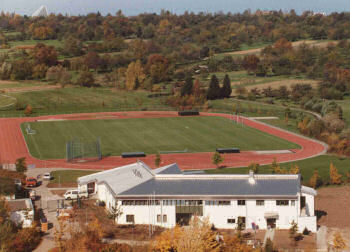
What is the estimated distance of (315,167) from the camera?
60625mm

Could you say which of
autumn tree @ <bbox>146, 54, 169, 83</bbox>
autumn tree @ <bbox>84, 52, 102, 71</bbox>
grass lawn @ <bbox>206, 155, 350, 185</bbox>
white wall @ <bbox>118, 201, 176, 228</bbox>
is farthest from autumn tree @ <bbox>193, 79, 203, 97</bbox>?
white wall @ <bbox>118, 201, 176, 228</bbox>

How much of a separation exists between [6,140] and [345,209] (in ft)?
146

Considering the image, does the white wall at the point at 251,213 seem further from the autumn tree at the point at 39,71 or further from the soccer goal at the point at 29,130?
the autumn tree at the point at 39,71

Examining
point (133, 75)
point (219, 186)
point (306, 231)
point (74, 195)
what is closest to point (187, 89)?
point (133, 75)

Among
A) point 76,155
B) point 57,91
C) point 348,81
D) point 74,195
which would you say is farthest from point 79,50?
point 74,195

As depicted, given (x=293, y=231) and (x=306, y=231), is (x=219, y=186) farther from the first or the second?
(x=306, y=231)

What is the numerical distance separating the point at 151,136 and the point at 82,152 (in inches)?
571

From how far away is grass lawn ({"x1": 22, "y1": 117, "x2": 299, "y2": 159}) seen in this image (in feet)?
233

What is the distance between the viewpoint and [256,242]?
1491 inches

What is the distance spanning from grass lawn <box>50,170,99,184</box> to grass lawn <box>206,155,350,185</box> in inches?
489

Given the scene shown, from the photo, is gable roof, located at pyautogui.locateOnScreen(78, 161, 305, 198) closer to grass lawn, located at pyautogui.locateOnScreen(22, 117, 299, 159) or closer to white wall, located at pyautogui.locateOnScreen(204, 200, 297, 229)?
white wall, located at pyautogui.locateOnScreen(204, 200, 297, 229)

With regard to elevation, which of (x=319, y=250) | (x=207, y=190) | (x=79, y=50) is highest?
(x=79, y=50)

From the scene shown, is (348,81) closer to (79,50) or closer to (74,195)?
(79,50)

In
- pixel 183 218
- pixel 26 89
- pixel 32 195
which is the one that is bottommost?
pixel 32 195
